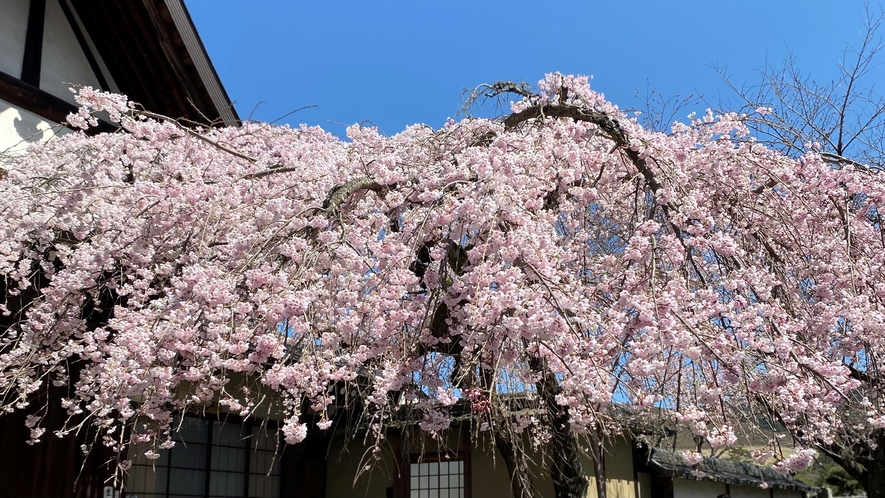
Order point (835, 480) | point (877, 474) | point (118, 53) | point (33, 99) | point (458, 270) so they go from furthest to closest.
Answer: point (835, 480), point (118, 53), point (877, 474), point (33, 99), point (458, 270)

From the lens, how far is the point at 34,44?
22.1 ft

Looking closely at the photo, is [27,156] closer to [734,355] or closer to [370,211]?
[370,211]

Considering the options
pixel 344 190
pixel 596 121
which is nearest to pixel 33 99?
pixel 344 190

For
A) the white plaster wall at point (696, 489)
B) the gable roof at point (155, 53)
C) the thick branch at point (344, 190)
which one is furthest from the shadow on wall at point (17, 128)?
the white plaster wall at point (696, 489)

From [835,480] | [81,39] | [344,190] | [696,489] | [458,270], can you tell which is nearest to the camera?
[344,190]

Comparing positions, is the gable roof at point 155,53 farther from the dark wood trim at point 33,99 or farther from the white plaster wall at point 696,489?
the white plaster wall at point 696,489

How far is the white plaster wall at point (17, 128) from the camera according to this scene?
619 cm

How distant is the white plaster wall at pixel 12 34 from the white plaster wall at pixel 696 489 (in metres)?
8.82

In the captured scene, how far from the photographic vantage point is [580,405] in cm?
351

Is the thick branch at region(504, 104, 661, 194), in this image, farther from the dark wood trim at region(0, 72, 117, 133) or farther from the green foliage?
the green foliage

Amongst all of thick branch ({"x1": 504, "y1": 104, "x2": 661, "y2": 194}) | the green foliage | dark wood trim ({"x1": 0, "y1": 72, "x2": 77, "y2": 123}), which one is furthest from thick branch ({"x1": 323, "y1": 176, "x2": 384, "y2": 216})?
the green foliage

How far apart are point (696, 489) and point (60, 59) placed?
939 centimetres

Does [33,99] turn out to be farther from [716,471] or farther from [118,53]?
[716,471]

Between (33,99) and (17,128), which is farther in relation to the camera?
(33,99)
